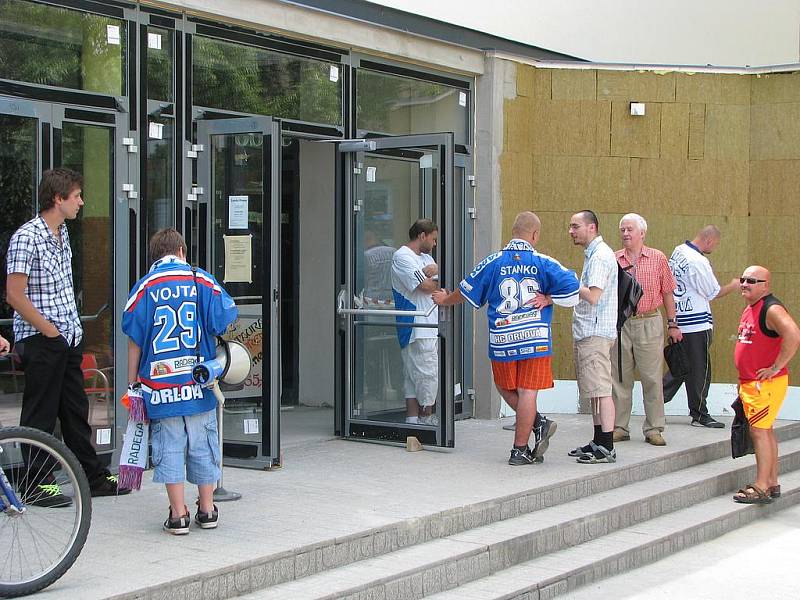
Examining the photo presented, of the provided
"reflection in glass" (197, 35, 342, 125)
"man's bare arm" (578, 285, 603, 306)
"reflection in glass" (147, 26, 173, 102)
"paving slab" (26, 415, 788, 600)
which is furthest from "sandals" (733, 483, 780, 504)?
"reflection in glass" (147, 26, 173, 102)

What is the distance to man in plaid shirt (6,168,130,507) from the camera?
19.2ft

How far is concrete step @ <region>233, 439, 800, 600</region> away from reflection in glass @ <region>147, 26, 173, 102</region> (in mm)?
3379

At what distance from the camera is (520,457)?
7.80m

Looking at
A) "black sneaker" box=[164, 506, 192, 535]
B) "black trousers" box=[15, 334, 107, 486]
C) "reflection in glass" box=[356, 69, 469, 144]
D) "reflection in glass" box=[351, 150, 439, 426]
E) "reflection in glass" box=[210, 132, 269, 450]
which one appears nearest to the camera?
"black sneaker" box=[164, 506, 192, 535]

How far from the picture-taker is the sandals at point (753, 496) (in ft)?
25.7

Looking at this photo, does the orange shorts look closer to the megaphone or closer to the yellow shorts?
the yellow shorts

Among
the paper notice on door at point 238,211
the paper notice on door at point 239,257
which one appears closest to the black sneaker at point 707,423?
the paper notice on door at point 239,257

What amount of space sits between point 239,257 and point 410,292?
1.53m

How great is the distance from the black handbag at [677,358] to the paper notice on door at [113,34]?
4.86 m

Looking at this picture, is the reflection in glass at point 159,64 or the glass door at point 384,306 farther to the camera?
the glass door at point 384,306

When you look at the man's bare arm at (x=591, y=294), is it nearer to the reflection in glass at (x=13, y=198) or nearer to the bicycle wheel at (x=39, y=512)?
the reflection in glass at (x=13, y=198)

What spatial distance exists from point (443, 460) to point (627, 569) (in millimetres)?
1737

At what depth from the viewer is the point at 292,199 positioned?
34.9ft

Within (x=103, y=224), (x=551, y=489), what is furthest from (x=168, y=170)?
(x=551, y=489)
